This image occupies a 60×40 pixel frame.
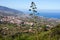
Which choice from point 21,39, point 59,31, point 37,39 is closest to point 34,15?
point 37,39

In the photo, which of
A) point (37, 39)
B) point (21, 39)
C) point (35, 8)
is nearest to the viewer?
point (35, 8)

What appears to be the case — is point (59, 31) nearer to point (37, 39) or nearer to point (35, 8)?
point (37, 39)

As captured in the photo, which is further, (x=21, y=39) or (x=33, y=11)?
(x=21, y=39)

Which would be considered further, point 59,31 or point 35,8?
point 59,31

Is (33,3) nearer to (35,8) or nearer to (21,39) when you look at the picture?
(35,8)

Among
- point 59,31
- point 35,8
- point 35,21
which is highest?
Answer: point 35,8

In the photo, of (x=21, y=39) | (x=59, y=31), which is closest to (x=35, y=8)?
(x=21, y=39)

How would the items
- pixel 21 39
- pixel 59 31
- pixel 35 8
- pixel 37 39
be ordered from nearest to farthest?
pixel 35 8
pixel 37 39
pixel 21 39
pixel 59 31

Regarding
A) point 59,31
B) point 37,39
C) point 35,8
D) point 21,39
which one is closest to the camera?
point 35,8

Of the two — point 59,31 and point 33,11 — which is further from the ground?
point 33,11
